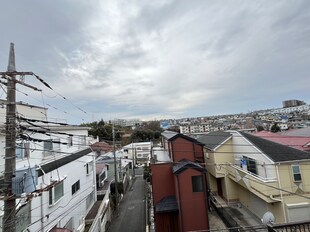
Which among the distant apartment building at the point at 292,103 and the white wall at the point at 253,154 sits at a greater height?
the distant apartment building at the point at 292,103

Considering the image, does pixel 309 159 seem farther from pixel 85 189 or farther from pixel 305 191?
pixel 85 189

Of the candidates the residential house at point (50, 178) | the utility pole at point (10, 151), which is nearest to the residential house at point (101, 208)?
the residential house at point (50, 178)

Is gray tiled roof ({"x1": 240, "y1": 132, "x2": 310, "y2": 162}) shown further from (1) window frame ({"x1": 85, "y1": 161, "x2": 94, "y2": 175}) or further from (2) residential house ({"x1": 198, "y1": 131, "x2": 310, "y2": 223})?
(1) window frame ({"x1": 85, "y1": 161, "x2": 94, "y2": 175})

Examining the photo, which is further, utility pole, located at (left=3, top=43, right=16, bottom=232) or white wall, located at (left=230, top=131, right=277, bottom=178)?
white wall, located at (left=230, top=131, right=277, bottom=178)

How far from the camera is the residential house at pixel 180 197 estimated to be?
1323 cm

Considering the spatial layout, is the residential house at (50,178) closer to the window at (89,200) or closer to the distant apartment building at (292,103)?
the window at (89,200)

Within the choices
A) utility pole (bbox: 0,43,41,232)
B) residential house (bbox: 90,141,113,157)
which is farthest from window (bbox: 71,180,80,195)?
utility pole (bbox: 0,43,41,232)

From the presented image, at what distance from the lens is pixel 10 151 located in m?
5.79

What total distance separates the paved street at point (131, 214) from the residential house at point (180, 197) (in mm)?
4600

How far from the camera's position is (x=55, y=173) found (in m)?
12.5

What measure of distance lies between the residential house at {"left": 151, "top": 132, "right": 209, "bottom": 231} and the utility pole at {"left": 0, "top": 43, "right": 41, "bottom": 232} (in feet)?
31.7

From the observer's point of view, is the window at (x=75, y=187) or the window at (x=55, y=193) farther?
the window at (x=75, y=187)

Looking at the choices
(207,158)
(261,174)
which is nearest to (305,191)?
(261,174)

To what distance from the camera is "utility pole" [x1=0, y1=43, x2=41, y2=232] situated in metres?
5.68
